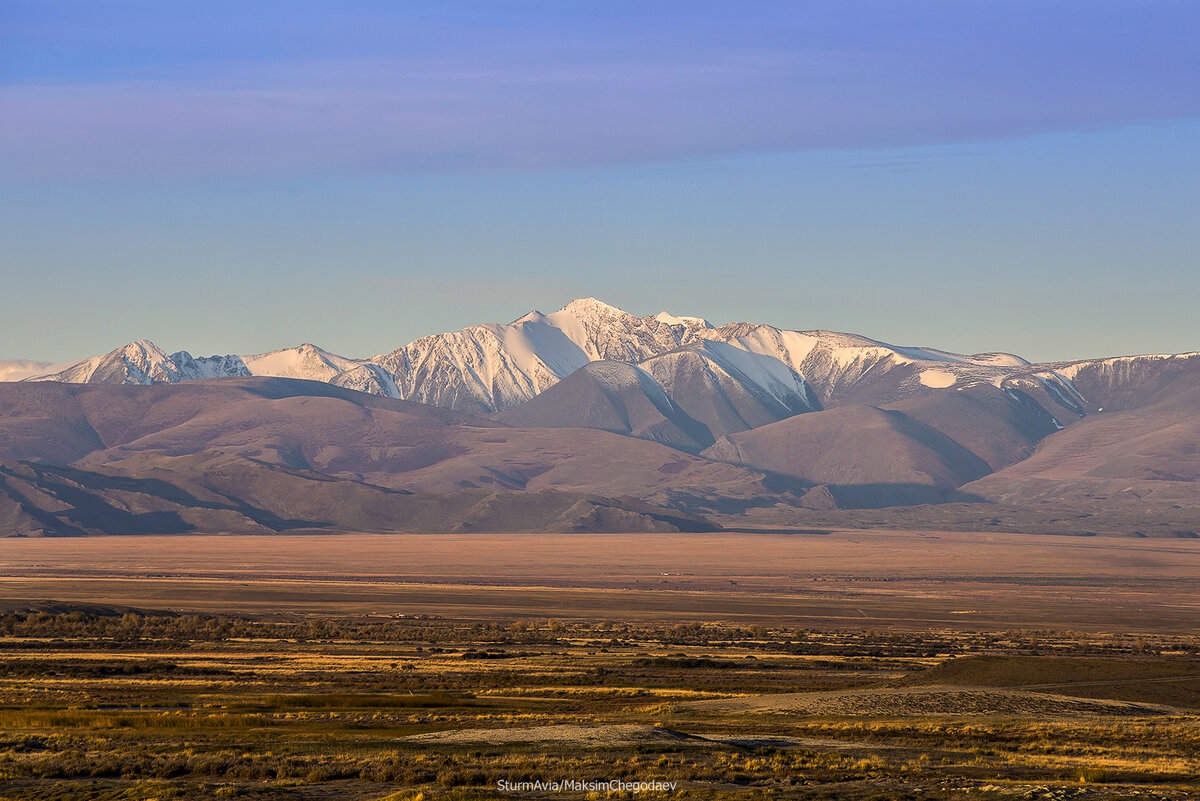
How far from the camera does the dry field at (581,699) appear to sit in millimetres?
35875

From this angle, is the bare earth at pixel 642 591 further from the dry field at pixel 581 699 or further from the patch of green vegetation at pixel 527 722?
the patch of green vegetation at pixel 527 722

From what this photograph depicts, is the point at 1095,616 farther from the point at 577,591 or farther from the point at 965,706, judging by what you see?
the point at 965,706

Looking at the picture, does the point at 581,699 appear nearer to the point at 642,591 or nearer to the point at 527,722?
the point at 527,722

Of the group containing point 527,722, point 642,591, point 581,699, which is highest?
point 527,722

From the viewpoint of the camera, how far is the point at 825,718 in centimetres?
5069

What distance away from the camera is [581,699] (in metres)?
58.8

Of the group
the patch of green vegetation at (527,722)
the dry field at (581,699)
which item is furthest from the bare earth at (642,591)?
the patch of green vegetation at (527,722)

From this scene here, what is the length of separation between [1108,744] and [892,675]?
88.2 ft

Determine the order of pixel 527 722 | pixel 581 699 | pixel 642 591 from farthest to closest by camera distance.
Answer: pixel 642 591
pixel 581 699
pixel 527 722

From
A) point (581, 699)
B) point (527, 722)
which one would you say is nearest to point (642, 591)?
point (581, 699)

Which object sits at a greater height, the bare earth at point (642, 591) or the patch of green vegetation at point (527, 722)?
the patch of green vegetation at point (527, 722)

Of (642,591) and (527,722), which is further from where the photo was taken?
(642,591)

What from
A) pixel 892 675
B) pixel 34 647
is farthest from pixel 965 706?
pixel 34 647

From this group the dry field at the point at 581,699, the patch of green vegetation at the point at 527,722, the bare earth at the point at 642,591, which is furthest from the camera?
the bare earth at the point at 642,591
